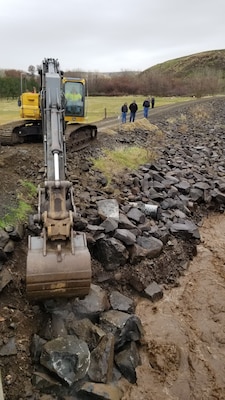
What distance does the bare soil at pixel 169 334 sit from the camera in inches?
252

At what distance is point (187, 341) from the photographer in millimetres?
7633

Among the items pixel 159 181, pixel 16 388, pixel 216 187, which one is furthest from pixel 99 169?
pixel 16 388

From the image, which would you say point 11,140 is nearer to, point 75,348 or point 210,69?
point 75,348

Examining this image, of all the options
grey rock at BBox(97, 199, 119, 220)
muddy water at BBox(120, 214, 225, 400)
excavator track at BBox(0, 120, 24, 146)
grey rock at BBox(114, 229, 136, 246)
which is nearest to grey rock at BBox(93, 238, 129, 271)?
grey rock at BBox(114, 229, 136, 246)

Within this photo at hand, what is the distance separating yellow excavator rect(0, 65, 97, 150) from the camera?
13.9 metres

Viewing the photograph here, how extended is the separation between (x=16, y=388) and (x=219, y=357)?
12.1 ft

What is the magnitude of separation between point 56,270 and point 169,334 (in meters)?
3.20

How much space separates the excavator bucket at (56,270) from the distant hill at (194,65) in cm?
8963

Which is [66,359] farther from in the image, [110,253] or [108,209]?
[108,209]

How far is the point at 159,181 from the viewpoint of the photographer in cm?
1438

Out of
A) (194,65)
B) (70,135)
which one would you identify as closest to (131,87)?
(70,135)

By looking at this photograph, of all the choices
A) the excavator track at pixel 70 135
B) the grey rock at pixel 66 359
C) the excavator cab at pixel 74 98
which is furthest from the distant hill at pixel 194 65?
the grey rock at pixel 66 359

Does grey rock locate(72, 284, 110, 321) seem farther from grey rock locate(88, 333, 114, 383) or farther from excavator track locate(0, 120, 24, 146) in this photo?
excavator track locate(0, 120, 24, 146)

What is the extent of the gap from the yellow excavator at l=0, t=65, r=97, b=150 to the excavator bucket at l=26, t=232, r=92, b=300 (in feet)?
27.5
